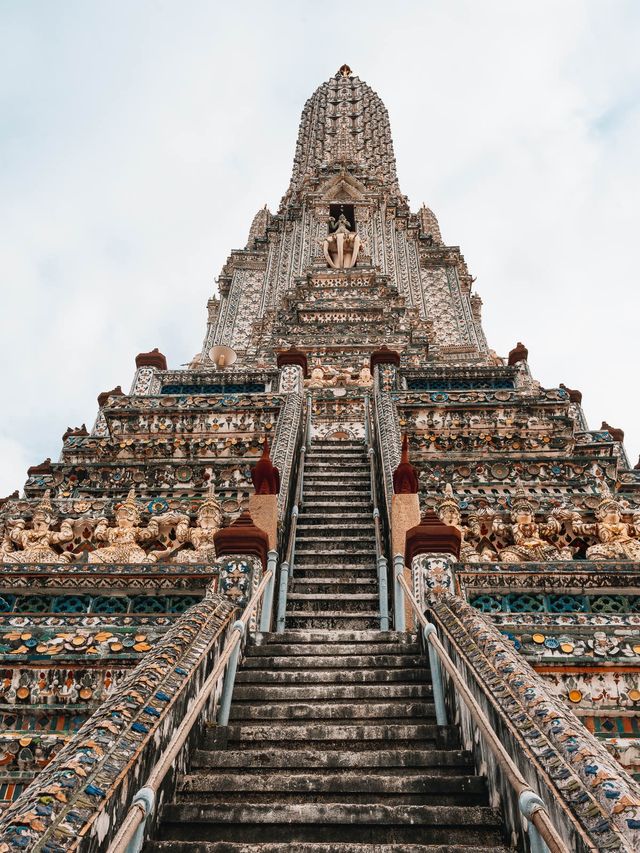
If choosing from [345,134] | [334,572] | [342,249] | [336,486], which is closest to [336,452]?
[336,486]

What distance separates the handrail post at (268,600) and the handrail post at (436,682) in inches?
67.4

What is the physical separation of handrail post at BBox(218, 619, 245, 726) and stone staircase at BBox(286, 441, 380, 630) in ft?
7.30

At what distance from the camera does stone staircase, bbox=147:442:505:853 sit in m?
3.58

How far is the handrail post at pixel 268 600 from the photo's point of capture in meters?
6.70

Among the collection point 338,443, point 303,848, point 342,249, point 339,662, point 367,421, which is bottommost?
point 303,848

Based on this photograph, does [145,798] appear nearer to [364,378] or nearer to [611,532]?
[611,532]

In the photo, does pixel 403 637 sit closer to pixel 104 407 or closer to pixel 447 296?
pixel 104 407

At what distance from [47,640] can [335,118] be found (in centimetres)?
3572

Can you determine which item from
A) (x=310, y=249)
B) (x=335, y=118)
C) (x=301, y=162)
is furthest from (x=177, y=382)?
(x=335, y=118)

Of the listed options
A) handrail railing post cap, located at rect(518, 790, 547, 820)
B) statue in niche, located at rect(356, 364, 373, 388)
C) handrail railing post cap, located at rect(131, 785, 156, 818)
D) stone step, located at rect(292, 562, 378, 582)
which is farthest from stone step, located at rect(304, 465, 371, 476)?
handrail railing post cap, located at rect(518, 790, 547, 820)

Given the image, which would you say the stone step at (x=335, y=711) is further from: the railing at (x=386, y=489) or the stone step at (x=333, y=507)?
the stone step at (x=333, y=507)

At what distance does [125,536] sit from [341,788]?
5.11 m

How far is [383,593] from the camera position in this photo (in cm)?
751

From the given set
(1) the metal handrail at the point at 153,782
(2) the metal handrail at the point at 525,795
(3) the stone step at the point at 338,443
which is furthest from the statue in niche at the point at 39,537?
(2) the metal handrail at the point at 525,795
